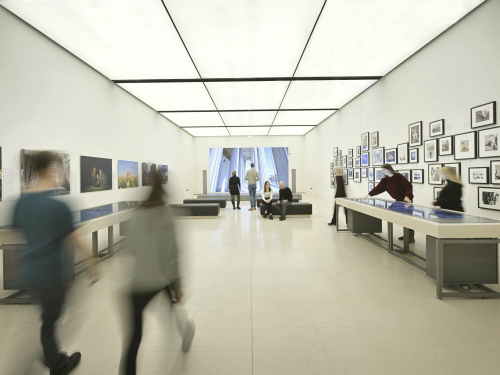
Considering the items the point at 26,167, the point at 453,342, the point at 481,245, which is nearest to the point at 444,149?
the point at 481,245

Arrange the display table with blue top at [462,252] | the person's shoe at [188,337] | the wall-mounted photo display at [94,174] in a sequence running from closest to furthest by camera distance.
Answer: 1. the person's shoe at [188,337]
2. the display table with blue top at [462,252]
3. the wall-mounted photo display at [94,174]

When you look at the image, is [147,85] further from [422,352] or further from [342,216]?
[422,352]

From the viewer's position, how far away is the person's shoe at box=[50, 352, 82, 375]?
243 cm

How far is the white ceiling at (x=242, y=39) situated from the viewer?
5766mm

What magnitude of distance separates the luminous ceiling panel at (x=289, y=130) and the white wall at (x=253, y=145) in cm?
114

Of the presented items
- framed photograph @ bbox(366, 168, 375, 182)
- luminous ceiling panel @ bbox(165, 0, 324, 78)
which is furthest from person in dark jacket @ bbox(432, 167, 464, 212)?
framed photograph @ bbox(366, 168, 375, 182)

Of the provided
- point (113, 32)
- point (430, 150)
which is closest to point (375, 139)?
point (430, 150)

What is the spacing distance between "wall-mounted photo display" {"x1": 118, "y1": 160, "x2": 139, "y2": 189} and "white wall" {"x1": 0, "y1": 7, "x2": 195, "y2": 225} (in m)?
0.27

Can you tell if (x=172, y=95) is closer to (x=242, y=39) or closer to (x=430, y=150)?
(x=242, y=39)

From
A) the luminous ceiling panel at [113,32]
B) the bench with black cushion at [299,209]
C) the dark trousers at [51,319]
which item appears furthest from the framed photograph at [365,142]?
the dark trousers at [51,319]

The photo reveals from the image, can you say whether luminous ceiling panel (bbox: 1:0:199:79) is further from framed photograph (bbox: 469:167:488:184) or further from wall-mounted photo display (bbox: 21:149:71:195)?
framed photograph (bbox: 469:167:488:184)

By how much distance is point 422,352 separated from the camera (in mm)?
2750

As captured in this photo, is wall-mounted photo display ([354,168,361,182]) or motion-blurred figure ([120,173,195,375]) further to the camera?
wall-mounted photo display ([354,168,361,182])

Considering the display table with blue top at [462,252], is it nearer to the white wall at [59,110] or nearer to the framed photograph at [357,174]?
the white wall at [59,110]
